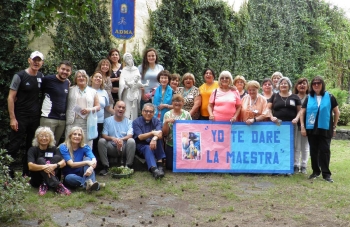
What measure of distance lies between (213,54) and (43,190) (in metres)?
7.68

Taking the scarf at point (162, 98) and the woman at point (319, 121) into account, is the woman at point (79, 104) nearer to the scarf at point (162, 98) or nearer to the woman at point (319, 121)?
the scarf at point (162, 98)

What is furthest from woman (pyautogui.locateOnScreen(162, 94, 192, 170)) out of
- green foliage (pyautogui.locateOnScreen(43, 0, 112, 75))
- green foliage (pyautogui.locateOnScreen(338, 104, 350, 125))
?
green foliage (pyautogui.locateOnScreen(338, 104, 350, 125))

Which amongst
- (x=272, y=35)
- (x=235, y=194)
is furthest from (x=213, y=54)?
(x=235, y=194)

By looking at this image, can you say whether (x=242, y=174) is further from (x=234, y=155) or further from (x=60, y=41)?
(x=60, y=41)

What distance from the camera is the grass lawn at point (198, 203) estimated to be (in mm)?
4730

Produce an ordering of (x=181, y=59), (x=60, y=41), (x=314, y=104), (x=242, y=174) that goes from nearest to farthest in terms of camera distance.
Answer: (x=314, y=104) < (x=242, y=174) < (x=60, y=41) < (x=181, y=59)

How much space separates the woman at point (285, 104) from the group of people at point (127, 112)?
0.02 m

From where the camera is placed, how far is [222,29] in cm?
1238

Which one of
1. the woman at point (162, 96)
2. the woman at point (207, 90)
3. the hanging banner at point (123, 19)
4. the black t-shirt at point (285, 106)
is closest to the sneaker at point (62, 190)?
the woman at point (162, 96)

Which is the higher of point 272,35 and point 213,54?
point 272,35

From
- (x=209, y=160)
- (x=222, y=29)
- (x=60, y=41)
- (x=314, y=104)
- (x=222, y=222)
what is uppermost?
(x=222, y=29)

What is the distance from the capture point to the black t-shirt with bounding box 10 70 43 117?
5.97 metres

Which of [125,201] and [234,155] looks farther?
[234,155]

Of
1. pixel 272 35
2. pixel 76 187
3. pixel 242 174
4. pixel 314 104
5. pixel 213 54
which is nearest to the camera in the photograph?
pixel 76 187
